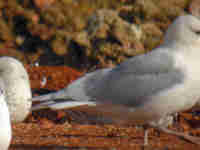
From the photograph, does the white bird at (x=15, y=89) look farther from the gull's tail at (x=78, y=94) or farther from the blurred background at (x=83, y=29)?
the blurred background at (x=83, y=29)

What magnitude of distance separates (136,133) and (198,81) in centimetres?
187

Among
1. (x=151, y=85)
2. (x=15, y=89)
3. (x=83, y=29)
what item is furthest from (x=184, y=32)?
(x=83, y=29)

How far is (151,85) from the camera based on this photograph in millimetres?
4016

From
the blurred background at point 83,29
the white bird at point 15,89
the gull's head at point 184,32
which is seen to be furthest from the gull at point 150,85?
the blurred background at point 83,29

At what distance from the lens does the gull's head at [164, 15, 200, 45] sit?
4082 millimetres

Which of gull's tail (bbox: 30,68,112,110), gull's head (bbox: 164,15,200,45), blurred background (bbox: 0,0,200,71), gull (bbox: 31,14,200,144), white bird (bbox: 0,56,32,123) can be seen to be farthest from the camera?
blurred background (bbox: 0,0,200,71)

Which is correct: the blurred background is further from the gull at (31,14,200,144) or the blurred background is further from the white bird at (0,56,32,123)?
the gull at (31,14,200,144)

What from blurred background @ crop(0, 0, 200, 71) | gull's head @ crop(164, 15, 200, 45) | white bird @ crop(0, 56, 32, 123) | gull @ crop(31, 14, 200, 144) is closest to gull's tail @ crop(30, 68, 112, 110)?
gull @ crop(31, 14, 200, 144)

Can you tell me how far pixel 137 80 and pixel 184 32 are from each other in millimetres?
641

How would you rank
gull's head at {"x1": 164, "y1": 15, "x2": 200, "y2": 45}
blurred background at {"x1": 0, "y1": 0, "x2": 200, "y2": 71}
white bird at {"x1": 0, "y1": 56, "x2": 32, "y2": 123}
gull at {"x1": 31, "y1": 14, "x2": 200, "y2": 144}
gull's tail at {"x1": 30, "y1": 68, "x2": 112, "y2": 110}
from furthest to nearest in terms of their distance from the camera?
blurred background at {"x1": 0, "y1": 0, "x2": 200, "y2": 71}
white bird at {"x1": 0, "y1": 56, "x2": 32, "y2": 123}
gull's tail at {"x1": 30, "y1": 68, "x2": 112, "y2": 110}
gull's head at {"x1": 164, "y1": 15, "x2": 200, "y2": 45}
gull at {"x1": 31, "y1": 14, "x2": 200, "y2": 144}

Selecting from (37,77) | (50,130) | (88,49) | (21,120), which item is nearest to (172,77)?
(50,130)

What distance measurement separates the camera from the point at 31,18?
49.2 feet

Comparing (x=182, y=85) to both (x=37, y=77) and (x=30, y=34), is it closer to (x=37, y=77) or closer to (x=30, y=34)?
(x=37, y=77)

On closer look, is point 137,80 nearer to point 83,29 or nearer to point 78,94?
point 78,94
